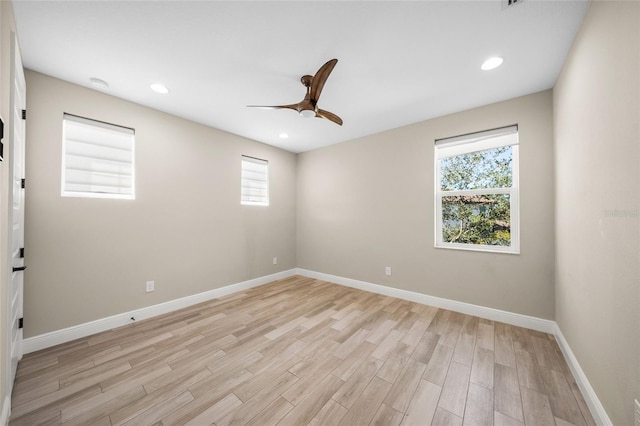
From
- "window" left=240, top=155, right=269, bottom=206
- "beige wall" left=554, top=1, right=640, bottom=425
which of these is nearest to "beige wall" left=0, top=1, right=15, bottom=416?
"window" left=240, top=155, right=269, bottom=206

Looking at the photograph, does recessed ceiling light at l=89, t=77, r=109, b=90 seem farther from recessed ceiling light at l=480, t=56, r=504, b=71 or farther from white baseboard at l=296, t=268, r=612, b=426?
white baseboard at l=296, t=268, r=612, b=426

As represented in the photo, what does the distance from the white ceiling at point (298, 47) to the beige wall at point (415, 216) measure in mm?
461

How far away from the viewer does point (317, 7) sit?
58.5 inches

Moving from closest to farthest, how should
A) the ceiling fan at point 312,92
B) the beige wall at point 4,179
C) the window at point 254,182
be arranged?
1. the beige wall at point 4,179
2. the ceiling fan at point 312,92
3. the window at point 254,182

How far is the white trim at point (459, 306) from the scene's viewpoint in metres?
2.46

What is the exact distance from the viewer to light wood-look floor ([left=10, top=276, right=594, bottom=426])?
1439mm

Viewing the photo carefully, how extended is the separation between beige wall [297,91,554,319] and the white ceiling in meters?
0.46

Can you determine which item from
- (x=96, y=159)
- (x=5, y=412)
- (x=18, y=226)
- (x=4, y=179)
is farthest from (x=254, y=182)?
(x=5, y=412)

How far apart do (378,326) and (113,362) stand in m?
2.49

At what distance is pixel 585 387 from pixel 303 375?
1.93m

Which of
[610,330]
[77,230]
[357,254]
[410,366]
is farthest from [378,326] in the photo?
[77,230]

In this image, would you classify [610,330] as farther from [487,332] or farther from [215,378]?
[215,378]

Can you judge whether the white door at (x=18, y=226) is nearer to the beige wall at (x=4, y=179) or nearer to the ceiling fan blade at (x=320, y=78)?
the beige wall at (x=4, y=179)

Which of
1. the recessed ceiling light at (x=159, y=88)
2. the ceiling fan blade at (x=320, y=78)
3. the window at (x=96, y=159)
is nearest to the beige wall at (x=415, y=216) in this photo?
the ceiling fan blade at (x=320, y=78)
